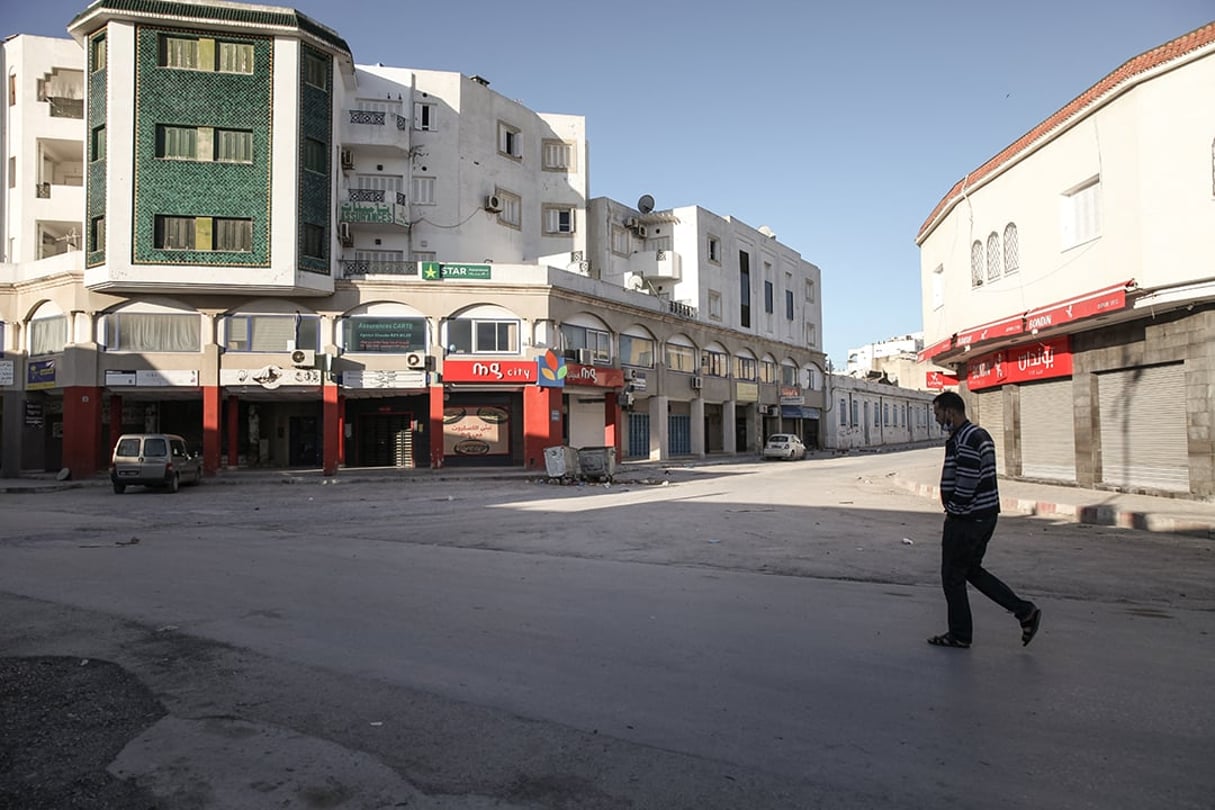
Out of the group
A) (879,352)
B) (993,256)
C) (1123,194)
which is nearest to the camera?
(1123,194)

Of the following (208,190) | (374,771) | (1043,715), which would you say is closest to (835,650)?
(1043,715)

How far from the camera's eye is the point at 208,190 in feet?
99.5

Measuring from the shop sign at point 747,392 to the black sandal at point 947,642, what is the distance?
44.7 meters

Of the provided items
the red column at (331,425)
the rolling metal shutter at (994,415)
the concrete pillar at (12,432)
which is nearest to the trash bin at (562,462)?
the red column at (331,425)

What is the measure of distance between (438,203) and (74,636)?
36582 millimetres

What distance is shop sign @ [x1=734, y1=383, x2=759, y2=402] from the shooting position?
5056cm

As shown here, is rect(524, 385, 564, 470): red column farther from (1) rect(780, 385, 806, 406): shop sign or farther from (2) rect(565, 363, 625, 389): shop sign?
(1) rect(780, 385, 806, 406): shop sign

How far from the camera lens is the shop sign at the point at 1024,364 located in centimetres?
1986

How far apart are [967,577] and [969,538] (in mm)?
321

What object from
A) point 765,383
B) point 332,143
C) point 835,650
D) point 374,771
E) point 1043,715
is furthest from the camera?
point 765,383

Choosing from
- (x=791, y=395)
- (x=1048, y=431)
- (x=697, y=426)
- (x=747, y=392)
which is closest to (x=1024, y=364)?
(x=1048, y=431)

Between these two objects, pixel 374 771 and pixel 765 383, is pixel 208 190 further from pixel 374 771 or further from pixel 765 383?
pixel 765 383

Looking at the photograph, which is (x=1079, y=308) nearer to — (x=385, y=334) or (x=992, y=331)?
(x=992, y=331)

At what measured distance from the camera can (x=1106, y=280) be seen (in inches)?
666
